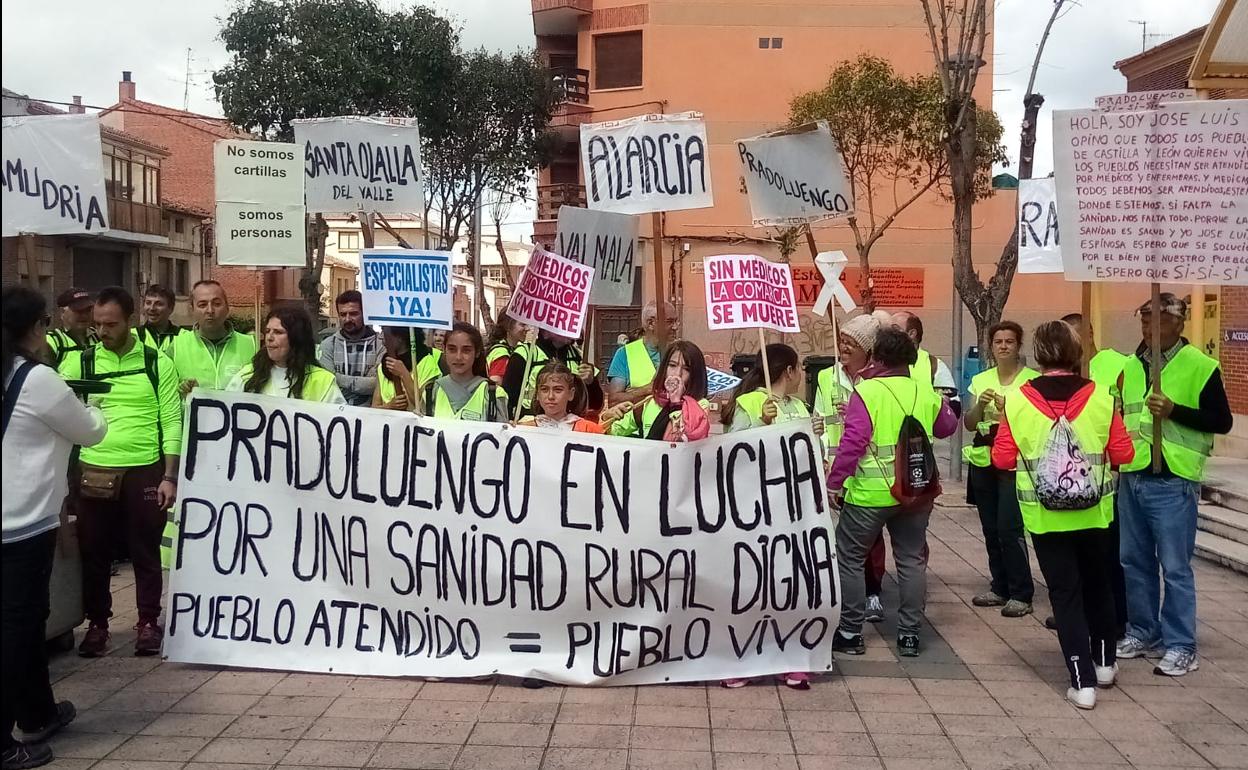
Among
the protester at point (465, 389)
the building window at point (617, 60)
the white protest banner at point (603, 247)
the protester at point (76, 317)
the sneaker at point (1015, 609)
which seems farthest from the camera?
the building window at point (617, 60)

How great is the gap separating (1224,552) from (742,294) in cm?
503

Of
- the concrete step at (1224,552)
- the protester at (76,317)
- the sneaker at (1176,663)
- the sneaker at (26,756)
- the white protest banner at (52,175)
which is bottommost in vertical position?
the concrete step at (1224,552)

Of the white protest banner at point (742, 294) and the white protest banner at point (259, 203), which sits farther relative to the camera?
the white protest banner at point (259, 203)

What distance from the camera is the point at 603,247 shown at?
7.96 m

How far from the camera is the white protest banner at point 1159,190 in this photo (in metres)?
5.67

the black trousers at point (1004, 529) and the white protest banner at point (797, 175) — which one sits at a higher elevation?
the white protest banner at point (797, 175)

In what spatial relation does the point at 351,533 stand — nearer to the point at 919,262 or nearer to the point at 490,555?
the point at 490,555

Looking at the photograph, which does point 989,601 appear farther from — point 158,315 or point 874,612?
point 158,315

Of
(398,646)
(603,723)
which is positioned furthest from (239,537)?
(603,723)

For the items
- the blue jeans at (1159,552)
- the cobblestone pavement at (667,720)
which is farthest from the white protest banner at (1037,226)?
the cobblestone pavement at (667,720)

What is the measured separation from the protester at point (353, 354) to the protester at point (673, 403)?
1963 mm

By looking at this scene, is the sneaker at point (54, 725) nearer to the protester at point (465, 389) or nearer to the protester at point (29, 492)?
the protester at point (29, 492)

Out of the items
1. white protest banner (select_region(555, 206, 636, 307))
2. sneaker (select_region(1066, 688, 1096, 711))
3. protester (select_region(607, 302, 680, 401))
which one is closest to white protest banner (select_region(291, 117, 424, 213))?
white protest banner (select_region(555, 206, 636, 307))

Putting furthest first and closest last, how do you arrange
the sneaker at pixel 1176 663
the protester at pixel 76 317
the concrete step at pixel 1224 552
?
the concrete step at pixel 1224 552
the protester at pixel 76 317
the sneaker at pixel 1176 663
